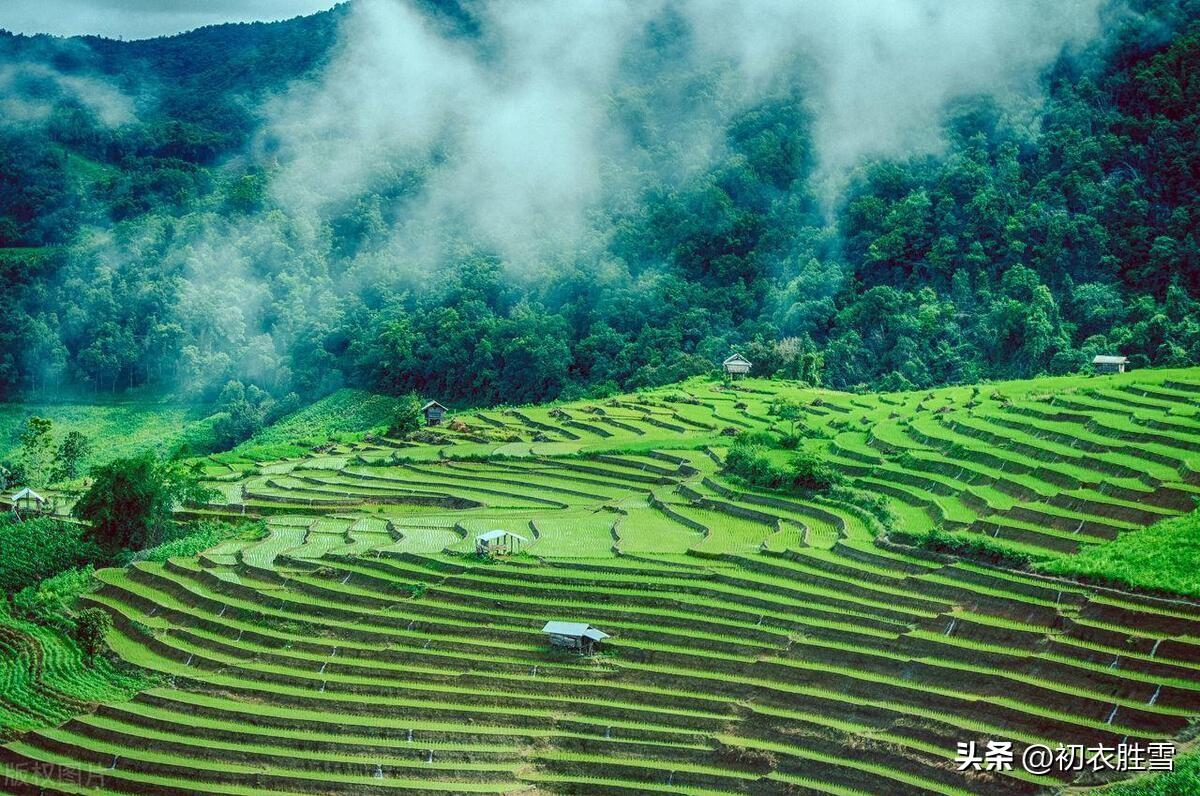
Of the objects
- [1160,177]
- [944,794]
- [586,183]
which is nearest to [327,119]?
[586,183]

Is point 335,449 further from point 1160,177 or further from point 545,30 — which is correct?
point 545,30

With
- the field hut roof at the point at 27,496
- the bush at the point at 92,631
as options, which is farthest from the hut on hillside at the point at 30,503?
the bush at the point at 92,631

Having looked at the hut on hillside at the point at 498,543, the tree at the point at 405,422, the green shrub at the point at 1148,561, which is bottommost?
the tree at the point at 405,422

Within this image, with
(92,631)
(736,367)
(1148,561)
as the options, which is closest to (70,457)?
(92,631)

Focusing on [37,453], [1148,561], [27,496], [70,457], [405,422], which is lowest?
[70,457]

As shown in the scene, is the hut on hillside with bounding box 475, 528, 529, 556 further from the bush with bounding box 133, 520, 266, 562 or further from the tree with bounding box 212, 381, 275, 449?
the tree with bounding box 212, 381, 275, 449

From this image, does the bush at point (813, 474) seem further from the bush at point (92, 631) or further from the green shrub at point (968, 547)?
the bush at point (92, 631)

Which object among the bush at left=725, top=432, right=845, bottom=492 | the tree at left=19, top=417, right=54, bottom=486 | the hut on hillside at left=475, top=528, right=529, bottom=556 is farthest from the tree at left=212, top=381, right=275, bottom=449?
the hut on hillside at left=475, top=528, right=529, bottom=556

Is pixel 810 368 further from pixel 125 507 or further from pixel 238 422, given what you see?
pixel 125 507
